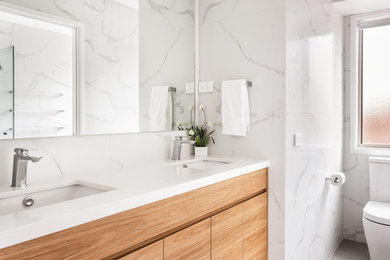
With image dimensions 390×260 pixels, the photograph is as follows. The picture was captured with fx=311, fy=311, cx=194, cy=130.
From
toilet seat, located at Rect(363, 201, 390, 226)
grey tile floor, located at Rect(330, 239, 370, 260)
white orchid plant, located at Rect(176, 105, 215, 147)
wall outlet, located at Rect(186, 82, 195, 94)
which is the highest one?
wall outlet, located at Rect(186, 82, 195, 94)

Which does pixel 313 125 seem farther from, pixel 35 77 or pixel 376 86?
pixel 35 77

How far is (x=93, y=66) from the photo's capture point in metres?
1.52

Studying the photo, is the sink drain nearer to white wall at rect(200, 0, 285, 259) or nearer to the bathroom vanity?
Result: the bathroom vanity

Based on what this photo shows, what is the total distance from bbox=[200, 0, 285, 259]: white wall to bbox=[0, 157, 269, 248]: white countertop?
0.21 m

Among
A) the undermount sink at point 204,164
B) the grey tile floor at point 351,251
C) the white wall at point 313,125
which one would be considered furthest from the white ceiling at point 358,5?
the grey tile floor at point 351,251

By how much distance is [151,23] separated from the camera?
1893 millimetres

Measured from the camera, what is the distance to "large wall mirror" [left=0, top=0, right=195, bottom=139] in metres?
1.25

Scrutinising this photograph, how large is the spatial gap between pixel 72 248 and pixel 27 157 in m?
0.46

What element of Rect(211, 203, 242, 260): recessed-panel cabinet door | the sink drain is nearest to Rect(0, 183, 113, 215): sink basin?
the sink drain

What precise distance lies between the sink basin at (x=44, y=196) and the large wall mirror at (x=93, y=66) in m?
0.26

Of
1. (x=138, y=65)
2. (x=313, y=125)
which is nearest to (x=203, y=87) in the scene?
(x=138, y=65)

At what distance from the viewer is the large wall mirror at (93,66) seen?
4.11 feet

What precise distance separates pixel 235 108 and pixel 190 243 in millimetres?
948

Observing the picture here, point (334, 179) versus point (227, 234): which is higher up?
Result: point (334, 179)
